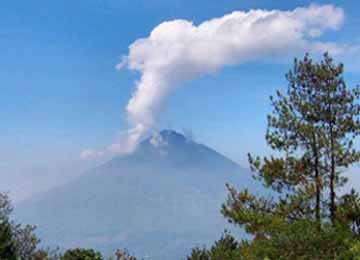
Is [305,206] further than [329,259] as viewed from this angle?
Yes

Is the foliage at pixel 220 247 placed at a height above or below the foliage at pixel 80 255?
above

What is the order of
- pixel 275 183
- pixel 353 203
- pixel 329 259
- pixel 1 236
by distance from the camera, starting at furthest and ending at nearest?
pixel 1 236 < pixel 275 183 < pixel 353 203 < pixel 329 259

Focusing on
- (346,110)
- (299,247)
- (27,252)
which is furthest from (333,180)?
(27,252)

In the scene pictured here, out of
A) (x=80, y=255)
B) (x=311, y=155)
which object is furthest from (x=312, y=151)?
(x=80, y=255)

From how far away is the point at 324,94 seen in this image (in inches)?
976

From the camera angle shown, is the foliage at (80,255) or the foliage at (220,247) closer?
the foliage at (80,255)

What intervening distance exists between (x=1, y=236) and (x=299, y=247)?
1961 centimetres

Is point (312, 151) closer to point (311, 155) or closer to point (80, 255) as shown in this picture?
point (311, 155)

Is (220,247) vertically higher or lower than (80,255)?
higher

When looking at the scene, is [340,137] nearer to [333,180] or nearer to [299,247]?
[333,180]

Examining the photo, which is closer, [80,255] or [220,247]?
[80,255]

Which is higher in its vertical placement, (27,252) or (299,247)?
(27,252)

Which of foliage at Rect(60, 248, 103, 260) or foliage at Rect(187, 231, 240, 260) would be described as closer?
foliage at Rect(60, 248, 103, 260)

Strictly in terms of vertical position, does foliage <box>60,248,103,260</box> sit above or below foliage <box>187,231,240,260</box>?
below
